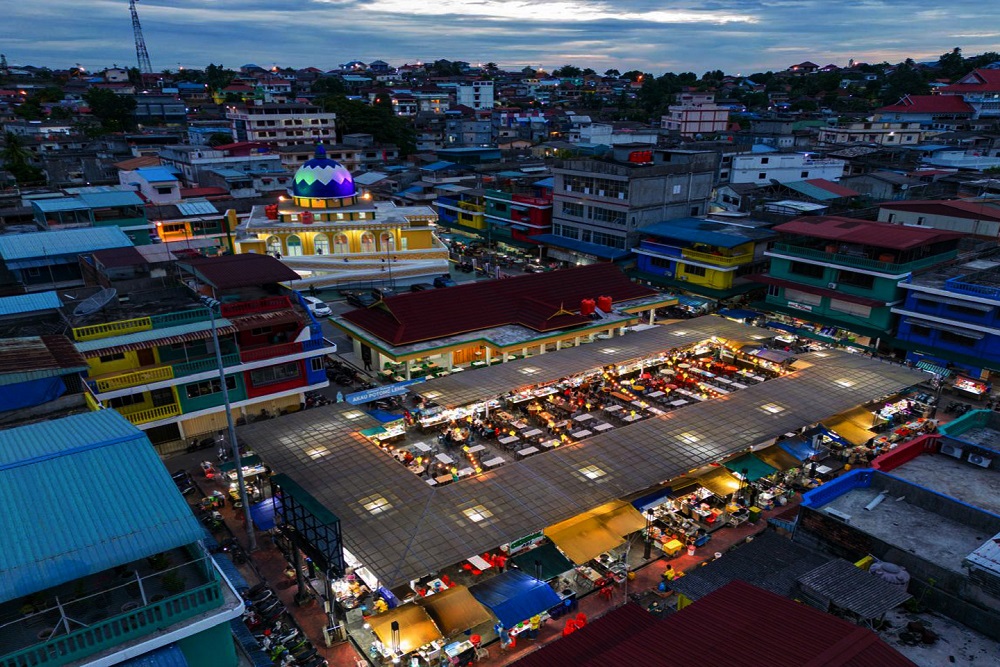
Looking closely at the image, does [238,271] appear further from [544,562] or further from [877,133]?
[877,133]

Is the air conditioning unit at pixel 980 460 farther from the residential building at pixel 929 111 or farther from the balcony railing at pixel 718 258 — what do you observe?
the residential building at pixel 929 111

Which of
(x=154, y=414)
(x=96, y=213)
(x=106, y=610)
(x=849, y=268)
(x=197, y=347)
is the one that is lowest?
(x=154, y=414)

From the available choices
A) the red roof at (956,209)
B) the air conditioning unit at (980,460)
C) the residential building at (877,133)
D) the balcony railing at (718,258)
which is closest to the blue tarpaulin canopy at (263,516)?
the air conditioning unit at (980,460)

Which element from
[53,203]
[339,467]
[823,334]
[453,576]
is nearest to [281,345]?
[339,467]

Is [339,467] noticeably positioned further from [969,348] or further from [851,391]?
[969,348]

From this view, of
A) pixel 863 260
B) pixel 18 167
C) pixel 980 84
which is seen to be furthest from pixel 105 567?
pixel 980 84
